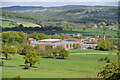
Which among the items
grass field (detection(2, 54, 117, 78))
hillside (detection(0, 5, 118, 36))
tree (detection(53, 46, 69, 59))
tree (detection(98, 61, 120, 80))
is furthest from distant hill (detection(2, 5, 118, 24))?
tree (detection(98, 61, 120, 80))

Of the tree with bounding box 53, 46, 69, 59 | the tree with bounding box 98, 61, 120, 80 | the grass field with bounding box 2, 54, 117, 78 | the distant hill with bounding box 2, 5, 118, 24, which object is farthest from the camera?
the distant hill with bounding box 2, 5, 118, 24

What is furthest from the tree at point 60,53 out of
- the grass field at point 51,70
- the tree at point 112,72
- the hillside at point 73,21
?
the hillside at point 73,21

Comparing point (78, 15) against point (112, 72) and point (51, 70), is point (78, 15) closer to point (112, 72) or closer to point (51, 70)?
point (51, 70)

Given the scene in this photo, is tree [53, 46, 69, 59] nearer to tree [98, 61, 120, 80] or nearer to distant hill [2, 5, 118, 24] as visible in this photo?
tree [98, 61, 120, 80]

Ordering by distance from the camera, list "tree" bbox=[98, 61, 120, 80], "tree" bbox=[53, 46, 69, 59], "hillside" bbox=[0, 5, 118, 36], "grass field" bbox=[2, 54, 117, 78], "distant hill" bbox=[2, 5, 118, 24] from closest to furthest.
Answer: "tree" bbox=[98, 61, 120, 80], "grass field" bbox=[2, 54, 117, 78], "tree" bbox=[53, 46, 69, 59], "hillside" bbox=[0, 5, 118, 36], "distant hill" bbox=[2, 5, 118, 24]

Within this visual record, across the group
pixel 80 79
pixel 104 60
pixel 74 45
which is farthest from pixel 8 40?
pixel 80 79

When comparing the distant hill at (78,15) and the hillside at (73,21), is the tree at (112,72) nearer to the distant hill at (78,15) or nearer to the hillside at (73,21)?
the hillside at (73,21)

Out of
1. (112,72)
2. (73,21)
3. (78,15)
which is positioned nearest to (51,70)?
(112,72)

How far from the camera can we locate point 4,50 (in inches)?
1219

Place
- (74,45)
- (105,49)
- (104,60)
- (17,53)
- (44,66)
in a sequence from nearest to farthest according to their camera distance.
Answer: (44,66) → (104,60) → (17,53) → (105,49) → (74,45)

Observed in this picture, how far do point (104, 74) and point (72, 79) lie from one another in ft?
22.1

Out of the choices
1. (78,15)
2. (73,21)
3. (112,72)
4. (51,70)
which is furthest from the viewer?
(78,15)

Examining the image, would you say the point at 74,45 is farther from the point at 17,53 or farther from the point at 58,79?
the point at 58,79

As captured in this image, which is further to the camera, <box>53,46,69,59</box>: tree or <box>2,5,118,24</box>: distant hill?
<box>2,5,118,24</box>: distant hill
